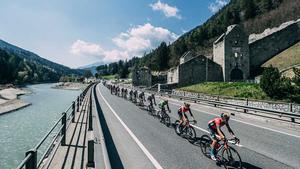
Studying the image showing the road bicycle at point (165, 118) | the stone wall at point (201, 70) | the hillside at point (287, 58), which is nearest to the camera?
the road bicycle at point (165, 118)

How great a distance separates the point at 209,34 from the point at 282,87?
94143 mm

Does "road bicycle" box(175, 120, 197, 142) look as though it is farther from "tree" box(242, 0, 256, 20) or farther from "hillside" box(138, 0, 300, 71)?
"tree" box(242, 0, 256, 20)

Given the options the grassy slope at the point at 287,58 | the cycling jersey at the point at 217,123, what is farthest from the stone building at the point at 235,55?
the cycling jersey at the point at 217,123

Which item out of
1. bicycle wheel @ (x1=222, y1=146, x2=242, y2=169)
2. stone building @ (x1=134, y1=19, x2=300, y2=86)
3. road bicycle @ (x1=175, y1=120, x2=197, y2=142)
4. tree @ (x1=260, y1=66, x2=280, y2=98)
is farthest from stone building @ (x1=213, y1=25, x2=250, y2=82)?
bicycle wheel @ (x1=222, y1=146, x2=242, y2=169)

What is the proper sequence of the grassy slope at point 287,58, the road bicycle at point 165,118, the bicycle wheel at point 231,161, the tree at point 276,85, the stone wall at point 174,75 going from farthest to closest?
the stone wall at point 174,75 → the grassy slope at point 287,58 → the tree at point 276,85 → the road bicycle at point 165,118 → the bicycle wheel at point 231,161

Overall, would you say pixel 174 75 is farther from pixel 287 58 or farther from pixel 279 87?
pixel 279 87

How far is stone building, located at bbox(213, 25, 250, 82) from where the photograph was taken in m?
58.5

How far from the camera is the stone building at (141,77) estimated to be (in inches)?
3182

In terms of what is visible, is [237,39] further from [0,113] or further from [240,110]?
[0,113]

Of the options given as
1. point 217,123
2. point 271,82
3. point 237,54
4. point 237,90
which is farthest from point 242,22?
point 217,123

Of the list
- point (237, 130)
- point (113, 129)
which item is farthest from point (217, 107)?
point (113, 129)

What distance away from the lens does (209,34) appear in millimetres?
115250

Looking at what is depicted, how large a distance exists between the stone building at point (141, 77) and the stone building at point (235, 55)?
28611 mm

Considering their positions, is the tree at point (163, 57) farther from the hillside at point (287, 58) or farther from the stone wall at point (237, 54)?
→ the hillside at point (287, 58)
